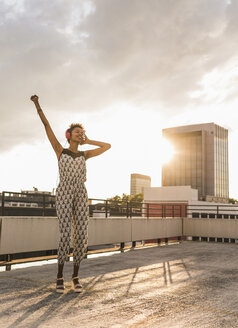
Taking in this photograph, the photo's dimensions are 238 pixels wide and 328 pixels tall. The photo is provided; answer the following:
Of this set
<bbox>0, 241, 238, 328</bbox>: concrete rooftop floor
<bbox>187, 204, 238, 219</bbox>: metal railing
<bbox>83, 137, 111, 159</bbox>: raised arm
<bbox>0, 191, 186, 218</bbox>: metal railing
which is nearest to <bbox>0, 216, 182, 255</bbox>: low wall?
<bbox>0, 191, 186, 218</bbox>: metal railing

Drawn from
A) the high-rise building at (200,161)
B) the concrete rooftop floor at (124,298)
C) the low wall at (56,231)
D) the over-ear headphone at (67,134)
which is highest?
the high-rise building at (200,161)

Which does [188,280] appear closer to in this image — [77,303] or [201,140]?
[77,303]

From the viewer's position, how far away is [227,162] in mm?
131500

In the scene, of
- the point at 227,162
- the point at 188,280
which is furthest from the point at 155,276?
the point at 227,162

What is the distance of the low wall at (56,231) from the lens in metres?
6.61

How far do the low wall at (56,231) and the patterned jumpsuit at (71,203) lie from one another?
2841 mm

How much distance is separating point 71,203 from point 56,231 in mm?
3976

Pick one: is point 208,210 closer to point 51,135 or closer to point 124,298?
point 124,298

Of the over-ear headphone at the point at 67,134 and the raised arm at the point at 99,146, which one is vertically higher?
the over-ear headphone at the point at 67,134

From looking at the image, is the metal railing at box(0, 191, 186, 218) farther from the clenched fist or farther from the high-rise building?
the high-rise building

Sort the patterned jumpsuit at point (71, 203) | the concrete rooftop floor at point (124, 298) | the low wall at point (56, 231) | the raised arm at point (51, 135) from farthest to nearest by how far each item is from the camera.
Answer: the low wall at point (56, 231) → the raised arm at point (51, 135) → the patterned jumpsuit at point (71, 203) → the concrete rooftop floor at point (124, 298)

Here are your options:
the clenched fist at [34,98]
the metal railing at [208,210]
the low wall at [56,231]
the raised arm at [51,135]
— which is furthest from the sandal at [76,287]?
the metal railing at [208,210]

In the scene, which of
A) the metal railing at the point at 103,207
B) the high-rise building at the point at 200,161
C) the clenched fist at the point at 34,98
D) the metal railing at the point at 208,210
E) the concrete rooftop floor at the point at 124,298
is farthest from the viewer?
the high-rise building at the point at 200,161

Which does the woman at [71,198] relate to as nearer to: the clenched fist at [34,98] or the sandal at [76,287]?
the sandal at [76,287]
